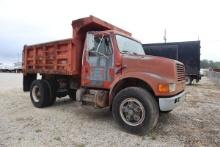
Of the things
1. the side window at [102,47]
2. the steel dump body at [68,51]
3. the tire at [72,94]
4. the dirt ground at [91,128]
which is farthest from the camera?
the tire at [72,94]

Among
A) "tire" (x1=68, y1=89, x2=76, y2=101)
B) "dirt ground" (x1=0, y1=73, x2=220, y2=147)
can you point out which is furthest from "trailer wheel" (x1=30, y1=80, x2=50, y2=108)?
"tire" (x1=68, y1=89, x2=76, y2=101)

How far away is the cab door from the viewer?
5.73 metres

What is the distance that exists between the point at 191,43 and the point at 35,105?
12.6 m

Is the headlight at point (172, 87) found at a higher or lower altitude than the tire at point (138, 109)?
higher

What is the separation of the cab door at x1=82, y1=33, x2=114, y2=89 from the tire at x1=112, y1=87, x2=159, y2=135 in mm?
701

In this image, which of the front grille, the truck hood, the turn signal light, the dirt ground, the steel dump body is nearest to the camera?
the dirt ground

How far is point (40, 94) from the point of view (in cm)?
766

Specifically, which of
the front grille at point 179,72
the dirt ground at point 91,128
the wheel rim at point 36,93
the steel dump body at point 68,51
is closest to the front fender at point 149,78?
the front grille at point 179,72

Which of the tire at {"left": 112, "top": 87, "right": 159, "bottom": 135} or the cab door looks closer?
the tire at {"left": 112, "top": 87, "right": 159, "bottom": 135}

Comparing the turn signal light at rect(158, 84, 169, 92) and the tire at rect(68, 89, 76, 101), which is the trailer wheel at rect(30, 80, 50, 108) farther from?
the turn signal light at rect(158, 84, 169, 92)

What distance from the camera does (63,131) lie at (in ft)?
16.9

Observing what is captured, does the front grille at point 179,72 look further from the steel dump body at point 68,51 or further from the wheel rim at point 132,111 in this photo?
the steel dump body at point 68,51

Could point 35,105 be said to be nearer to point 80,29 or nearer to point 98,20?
point 80,29

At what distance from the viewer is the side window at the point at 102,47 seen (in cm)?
571
